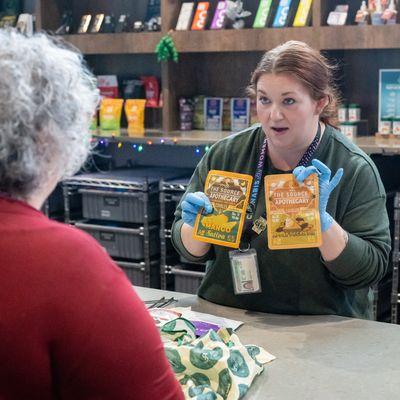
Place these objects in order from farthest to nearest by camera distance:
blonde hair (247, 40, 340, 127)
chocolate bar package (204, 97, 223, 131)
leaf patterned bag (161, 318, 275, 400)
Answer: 1. chocolate bar package (204, 97, 223, 131)
2. blonde hair (247, 40, 340, 127)
3. leaf patterned bag (161, 318, 275, 400)

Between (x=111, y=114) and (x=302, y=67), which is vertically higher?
(x=302, y=67)

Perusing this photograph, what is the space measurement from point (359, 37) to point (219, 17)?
88cm

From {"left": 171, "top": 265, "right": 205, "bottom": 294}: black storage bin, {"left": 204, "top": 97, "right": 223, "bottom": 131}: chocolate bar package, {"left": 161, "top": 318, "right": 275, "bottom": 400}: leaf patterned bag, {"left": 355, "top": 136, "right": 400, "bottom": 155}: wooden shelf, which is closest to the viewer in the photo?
{"left": 161, "top": 318, "right": 275, "bottom": 400}: leaf patterned bag

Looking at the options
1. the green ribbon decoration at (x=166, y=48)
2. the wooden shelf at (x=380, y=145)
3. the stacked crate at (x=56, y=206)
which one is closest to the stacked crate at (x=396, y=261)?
the wooden shelf at (x=380, y=145)

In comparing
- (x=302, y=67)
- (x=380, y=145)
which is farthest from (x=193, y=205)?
(x=380, y=145)

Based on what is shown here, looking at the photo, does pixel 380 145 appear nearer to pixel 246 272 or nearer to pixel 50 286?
pixel 246 272

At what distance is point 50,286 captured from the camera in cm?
95

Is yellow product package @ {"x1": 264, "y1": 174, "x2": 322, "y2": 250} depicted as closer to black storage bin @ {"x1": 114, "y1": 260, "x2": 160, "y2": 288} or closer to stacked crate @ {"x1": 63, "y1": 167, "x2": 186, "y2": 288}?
stacked crate @ {"x1": 63, "y1": 167, "x2": 186, "y2": 288}

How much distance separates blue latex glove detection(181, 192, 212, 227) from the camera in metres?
2.04

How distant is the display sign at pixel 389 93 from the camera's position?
384 centimetres

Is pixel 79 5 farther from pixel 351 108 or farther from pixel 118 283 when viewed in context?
pixel 118 283

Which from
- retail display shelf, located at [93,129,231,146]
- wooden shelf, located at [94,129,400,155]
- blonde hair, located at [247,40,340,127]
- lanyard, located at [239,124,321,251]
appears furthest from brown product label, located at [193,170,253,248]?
retail display shelf, located at [93,129,231,146]

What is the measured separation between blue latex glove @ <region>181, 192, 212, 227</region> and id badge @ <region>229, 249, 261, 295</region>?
17cm

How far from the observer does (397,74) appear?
12.6 ft
